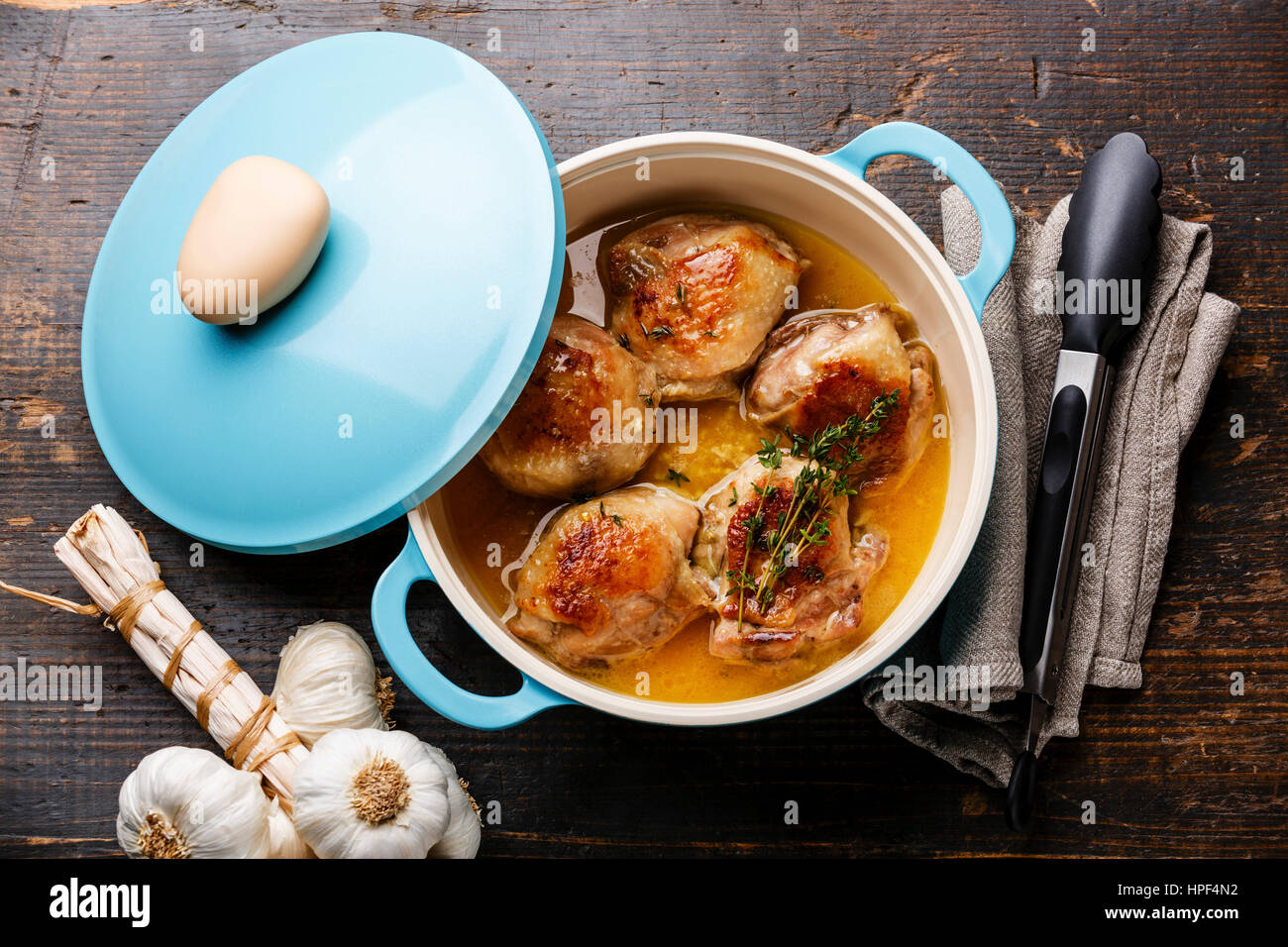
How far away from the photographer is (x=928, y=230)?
73.6 inches

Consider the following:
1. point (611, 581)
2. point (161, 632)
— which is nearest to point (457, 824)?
point (611, 581)

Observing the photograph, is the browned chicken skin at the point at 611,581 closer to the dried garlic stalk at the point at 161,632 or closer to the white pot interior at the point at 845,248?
the white pot interior at the point at 845,248

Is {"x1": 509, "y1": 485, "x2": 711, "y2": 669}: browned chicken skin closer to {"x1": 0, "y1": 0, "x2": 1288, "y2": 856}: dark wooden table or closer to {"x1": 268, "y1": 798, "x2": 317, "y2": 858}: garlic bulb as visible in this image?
{"x1": 0, "y1": 0, "x2": 1288, "y2": 856}: dark wooden table

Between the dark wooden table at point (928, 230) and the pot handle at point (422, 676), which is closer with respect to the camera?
the pot handle at point (422, 676)

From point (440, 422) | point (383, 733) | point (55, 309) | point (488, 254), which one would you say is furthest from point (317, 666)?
point (55, 309)

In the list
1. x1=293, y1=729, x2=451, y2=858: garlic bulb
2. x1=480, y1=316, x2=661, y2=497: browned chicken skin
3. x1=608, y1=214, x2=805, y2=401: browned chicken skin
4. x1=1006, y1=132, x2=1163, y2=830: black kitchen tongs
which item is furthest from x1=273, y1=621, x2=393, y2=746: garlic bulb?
x1=1006, y1=132, x2=1163, y2=830: black kitchen tongs

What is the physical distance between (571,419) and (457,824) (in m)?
0.82

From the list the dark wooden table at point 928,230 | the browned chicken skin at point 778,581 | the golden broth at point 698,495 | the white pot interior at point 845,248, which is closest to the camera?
the white pot interior at point 845,248

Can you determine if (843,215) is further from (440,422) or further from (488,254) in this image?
(440,422)

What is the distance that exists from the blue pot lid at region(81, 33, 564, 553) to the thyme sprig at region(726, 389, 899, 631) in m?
0.51

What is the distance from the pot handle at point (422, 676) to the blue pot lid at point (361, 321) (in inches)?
5.3

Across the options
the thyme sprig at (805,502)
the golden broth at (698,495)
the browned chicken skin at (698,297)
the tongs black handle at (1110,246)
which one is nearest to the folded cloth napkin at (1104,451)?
the tongs black handle at (1110,246)

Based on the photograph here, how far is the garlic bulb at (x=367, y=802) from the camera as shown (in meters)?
1.55

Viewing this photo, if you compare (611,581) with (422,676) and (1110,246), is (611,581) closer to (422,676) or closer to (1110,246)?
(422,676)
